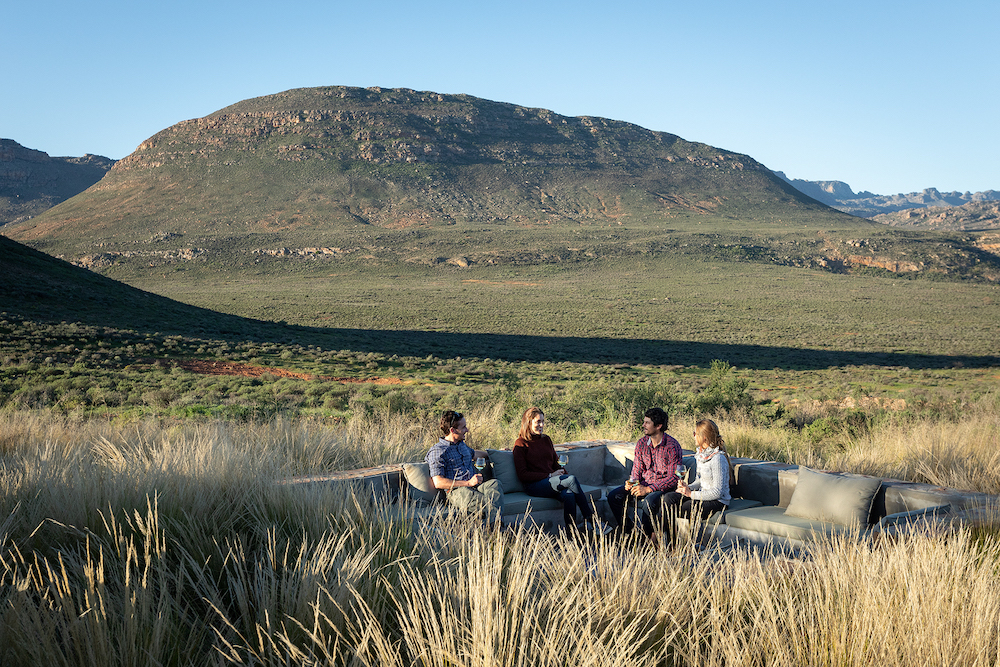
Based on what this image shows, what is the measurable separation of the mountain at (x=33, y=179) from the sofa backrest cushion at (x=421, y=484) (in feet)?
488

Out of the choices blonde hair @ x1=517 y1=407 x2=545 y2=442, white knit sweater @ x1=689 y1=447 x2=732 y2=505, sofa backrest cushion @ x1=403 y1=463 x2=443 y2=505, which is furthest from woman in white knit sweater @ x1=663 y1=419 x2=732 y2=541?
sofa backrest cushion @ x1=403 y1=463 x2=443 y2=505

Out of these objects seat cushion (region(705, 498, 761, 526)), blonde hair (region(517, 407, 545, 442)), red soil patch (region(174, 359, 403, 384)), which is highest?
blonde hair (region(517, 407, 545, 442))

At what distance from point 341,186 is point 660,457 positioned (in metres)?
99.7

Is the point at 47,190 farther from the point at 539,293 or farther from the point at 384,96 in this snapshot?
the point at 539,293

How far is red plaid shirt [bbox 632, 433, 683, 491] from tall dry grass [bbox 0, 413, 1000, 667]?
245 centimetres

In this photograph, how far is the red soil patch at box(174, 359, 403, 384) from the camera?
25328 millimetres

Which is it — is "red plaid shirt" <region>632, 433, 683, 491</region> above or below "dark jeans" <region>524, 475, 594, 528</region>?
above

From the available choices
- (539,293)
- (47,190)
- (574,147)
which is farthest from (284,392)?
(47,190)

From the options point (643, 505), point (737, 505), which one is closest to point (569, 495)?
point (643, 505)

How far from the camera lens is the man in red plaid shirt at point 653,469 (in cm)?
658

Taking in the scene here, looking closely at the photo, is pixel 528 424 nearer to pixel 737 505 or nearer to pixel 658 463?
pixel 658 463

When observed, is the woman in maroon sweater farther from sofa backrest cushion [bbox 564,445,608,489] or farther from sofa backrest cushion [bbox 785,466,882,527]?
sofa backrest cushion [bbox 785,466,882,527]

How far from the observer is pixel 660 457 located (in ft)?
22.0

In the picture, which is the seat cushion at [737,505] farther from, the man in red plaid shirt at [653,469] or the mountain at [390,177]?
the mountain at [390,177]
